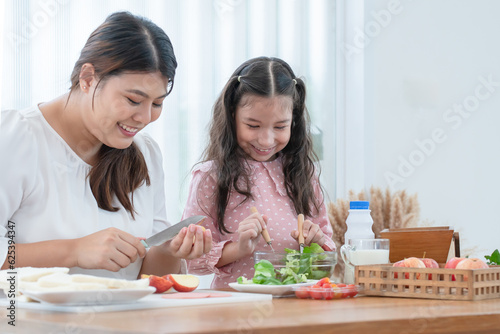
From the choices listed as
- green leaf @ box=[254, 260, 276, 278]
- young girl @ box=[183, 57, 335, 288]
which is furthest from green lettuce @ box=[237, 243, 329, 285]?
young girl @ box=[183, 57, 335, 288]

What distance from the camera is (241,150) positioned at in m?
2.02

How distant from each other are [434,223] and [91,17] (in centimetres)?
205

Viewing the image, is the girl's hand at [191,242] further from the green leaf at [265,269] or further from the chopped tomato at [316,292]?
the chopped tomato at [316,292]

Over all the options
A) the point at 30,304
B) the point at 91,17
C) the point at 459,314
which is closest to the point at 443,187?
the point at 91,17

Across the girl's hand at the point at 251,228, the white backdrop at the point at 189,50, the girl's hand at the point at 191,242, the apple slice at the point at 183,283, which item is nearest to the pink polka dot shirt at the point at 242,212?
the girl's hand at the point at 251,228

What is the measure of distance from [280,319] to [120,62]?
2.95 feet

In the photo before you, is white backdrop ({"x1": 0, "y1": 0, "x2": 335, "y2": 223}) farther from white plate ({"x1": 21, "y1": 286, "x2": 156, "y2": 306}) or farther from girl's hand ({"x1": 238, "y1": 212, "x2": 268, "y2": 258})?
white plate ({"x1": 21, "y1": 286, "x2": 156, "y2": 306})

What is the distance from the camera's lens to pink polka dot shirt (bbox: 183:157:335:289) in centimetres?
188

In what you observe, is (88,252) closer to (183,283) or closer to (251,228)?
(183,283)

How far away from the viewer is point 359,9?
3.42 meters

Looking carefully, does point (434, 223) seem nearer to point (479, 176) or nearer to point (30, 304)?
point (479, 176)

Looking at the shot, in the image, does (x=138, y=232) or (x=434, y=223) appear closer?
(x=138, y=232)

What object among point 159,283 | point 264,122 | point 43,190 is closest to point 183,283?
point 159,283

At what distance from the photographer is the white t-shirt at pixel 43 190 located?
151 centimetres
